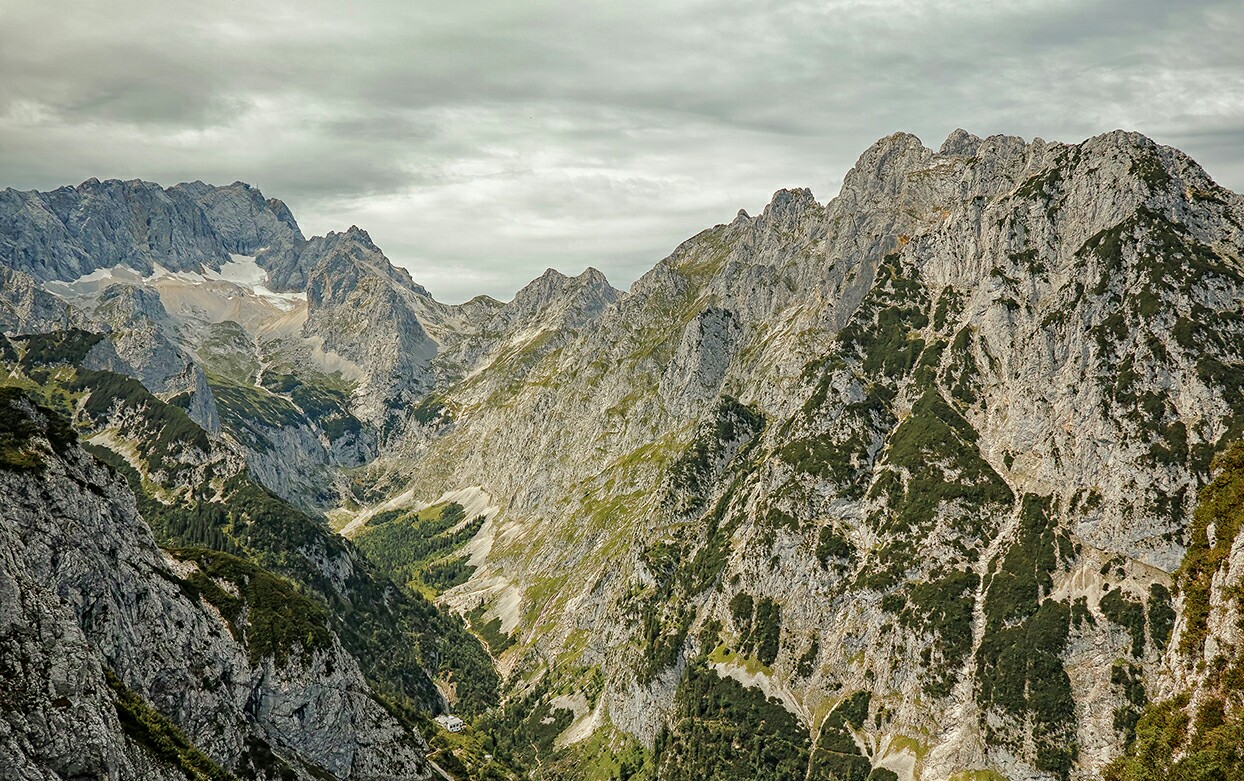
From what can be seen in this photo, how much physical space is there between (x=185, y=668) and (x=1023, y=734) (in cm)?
18692

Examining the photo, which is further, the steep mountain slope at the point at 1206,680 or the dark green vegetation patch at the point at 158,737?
the steep mountain slope at the point at 1206,680

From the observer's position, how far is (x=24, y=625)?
194 feet

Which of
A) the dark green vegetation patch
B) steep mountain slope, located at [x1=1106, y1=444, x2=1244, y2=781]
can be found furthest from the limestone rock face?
steep mountain slope, located at [x1=1106, y1=444, x2=1244, y2=781]

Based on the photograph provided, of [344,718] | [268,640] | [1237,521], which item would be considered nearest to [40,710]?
[268,640]

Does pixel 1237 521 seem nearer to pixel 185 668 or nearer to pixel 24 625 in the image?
pixel 24 625

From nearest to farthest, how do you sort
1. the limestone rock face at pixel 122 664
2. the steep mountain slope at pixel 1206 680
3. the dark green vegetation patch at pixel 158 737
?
the limestone rock face at pixel 122 664
the dark green vegetation patch at pixel 158 737
the steep mountain slope at pixel 1206 680

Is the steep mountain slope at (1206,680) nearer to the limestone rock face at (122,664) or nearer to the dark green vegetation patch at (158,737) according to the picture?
the dark green vegetation patch at (158,737)

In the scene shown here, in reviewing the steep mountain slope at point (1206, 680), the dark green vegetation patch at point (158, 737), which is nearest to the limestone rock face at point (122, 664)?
the dark green vegetation patch at point (158, 737)

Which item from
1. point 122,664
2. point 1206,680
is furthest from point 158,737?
point 1206,680

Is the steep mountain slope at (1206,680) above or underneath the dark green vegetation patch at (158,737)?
above

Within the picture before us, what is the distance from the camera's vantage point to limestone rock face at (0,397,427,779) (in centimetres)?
5797

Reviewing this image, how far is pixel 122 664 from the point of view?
9288 cm

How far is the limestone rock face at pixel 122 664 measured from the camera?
57969 mm

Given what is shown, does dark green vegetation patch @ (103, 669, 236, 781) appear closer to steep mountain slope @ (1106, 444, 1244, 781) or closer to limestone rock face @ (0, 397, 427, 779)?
limestone rock face @ (0, 397, 427, 779)
